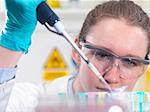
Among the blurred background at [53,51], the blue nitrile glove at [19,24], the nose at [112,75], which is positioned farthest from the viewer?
the blurred background at [53,51]

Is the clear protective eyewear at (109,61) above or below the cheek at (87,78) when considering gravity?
above

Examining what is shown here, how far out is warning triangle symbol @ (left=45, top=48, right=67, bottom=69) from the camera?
2.39 meters

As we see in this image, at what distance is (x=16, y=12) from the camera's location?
0.91 metres

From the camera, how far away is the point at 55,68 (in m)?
2.43

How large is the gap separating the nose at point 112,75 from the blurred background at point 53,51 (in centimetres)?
103

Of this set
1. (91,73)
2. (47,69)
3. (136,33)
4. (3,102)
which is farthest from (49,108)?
(47,69)

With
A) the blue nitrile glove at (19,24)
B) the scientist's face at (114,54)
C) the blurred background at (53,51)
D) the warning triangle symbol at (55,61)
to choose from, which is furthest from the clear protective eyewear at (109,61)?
the warning triangle symbol at (55,61)

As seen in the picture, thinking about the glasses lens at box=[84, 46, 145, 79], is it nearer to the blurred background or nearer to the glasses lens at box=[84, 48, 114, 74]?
the glasses lens at box=[84, 48, 114, 74]

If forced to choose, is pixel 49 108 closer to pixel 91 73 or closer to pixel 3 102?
pixel 3 102

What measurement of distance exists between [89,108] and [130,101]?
0.12 metres

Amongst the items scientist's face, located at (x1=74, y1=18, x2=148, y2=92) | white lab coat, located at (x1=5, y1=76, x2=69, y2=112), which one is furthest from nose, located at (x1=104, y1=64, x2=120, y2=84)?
white lab coat, located at (x1=5, y1=76, x2=69, y2=112)

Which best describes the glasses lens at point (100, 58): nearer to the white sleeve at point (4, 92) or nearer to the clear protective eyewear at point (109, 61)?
the clear protective eyewear at point (109, 61)

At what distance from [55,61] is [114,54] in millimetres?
1242

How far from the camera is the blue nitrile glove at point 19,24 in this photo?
2.97ft
